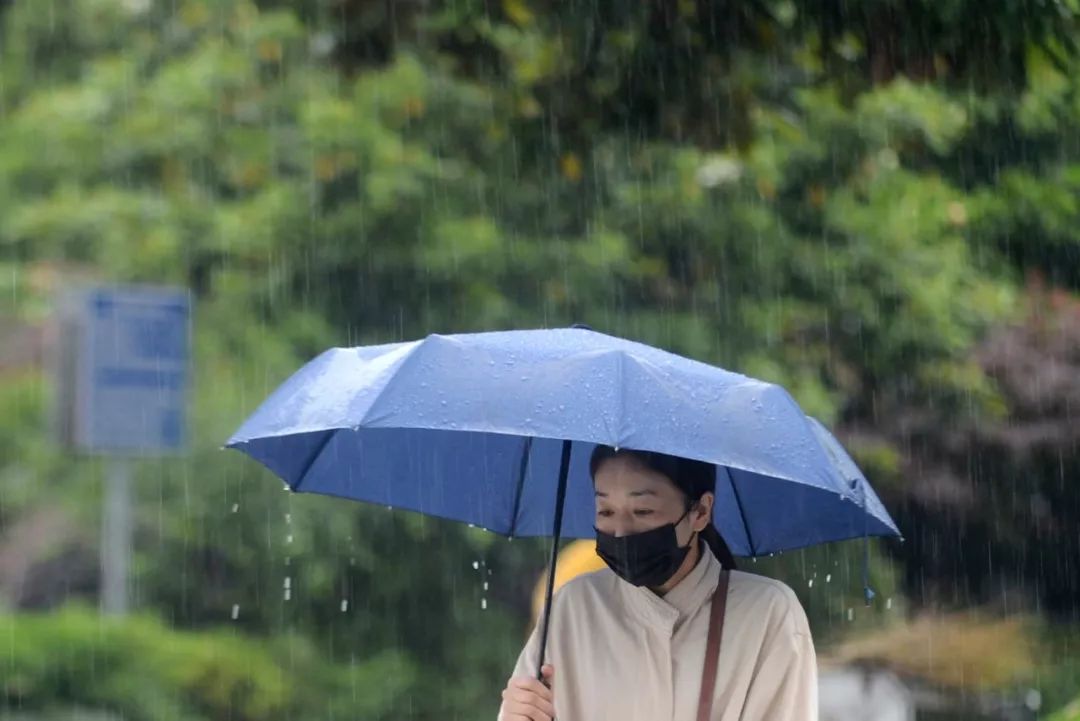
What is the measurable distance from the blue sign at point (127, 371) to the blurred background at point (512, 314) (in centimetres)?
107

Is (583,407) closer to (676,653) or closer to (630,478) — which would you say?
(630,478)

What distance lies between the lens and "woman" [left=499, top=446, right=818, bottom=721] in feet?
12.2

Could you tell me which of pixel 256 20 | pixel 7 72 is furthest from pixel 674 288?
pixel 7 72

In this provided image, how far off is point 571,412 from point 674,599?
613 millimetres

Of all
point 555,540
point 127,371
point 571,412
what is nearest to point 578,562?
point 555,540

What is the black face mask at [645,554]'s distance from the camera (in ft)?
12.4

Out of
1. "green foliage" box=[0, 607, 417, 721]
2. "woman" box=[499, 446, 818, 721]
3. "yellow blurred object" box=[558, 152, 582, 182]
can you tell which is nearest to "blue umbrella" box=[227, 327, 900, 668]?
"woman" box=[499, 446, 818, 721]

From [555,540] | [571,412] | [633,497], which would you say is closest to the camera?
[571,412]

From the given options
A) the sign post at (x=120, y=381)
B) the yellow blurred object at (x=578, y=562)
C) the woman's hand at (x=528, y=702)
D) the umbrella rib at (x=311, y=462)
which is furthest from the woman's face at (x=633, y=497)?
the sign post at (x=120, y=381)

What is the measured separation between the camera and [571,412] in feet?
11.4

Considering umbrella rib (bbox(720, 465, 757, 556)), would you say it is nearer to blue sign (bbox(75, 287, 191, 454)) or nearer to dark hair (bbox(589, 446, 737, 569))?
dark hair (bbox(589, 446, 737, 569))

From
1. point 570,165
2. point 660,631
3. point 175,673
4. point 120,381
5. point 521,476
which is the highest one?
point 570,165

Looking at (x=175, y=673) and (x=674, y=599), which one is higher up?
(x=674, y=599)

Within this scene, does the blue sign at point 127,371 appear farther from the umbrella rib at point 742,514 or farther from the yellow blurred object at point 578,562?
the umbrella rib at point 742,514
